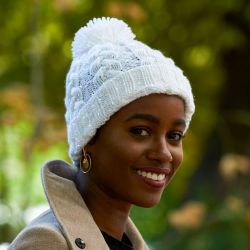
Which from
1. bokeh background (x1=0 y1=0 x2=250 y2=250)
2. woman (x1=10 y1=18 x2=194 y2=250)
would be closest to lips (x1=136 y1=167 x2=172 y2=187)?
woman (x1=10 y1=18 x2=194 y2=250)

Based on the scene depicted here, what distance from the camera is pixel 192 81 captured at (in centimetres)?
717

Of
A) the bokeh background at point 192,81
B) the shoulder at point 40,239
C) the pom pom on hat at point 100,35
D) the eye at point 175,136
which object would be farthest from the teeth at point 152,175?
the bokeh background at point 192,81

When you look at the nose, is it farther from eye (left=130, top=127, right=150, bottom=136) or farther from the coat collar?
the coat collar

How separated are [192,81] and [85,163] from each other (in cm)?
485

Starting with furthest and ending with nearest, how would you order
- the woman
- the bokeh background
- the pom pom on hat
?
the bokeh background
the pom pom on hat
the woman

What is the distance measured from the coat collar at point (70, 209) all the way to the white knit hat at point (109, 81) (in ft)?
0.27

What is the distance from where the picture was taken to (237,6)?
6367 mm

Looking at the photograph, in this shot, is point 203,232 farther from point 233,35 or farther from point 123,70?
point 123,70

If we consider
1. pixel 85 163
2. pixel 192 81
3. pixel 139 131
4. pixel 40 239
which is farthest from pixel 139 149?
pixel 192 81

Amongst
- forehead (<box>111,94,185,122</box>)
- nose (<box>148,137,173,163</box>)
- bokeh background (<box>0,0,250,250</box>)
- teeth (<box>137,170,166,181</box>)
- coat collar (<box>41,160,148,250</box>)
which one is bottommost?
coat collar (<box>41,160,148,250</box>)

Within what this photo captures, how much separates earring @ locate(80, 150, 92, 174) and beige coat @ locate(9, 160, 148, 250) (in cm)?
6

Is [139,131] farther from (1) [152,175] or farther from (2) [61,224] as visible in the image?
(2) [61,224]

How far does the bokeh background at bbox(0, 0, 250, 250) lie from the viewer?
5195 mm

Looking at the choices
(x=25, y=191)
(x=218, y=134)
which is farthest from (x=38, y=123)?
(x=218, y=134)
